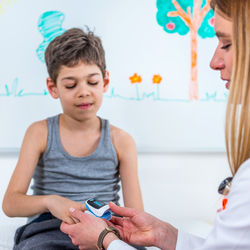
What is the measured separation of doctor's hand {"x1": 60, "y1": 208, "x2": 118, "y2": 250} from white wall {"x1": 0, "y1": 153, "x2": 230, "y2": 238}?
78cm

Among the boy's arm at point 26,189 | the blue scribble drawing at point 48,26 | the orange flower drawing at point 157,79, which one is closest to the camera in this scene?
the boy's arm at point 26,189

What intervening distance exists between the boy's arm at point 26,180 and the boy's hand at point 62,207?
40 millimetres

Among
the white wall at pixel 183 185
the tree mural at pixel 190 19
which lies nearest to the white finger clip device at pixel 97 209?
the white wall at pixel 183 185

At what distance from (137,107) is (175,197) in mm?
456

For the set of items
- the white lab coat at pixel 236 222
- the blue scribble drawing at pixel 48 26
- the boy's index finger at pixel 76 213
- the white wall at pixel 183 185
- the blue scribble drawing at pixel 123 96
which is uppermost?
the blue scribble drawing at pixel 48 26

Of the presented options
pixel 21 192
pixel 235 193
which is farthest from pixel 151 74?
pixel 235 193

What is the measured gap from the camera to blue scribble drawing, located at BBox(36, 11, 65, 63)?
1575mm

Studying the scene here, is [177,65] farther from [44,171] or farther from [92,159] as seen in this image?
[44,171]

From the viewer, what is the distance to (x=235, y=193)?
68 cm

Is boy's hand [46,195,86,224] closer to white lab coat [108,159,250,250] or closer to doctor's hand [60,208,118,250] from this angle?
doctor's hand [60,208,118,250]

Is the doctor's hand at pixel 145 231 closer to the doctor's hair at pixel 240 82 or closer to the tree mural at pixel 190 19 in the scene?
the doctor's hair at pixel 240 82

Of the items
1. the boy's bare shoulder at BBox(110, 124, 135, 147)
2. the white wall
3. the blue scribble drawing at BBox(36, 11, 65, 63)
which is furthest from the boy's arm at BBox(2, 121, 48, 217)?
the white wall

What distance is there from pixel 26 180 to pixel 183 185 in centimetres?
80

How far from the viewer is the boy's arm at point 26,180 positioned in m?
1.17
